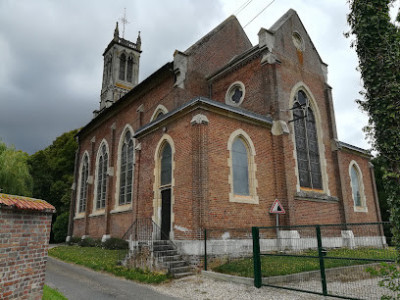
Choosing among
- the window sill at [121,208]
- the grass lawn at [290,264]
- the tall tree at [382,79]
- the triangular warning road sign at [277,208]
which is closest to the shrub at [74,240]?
the window sill at [121,208]

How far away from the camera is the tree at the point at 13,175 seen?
20978 mm

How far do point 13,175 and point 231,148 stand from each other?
708 inches

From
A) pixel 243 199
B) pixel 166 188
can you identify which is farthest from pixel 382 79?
pixel 166 188

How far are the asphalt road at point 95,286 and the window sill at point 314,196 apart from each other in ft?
25.6

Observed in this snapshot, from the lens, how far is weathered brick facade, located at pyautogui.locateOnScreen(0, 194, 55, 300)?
14.9 feet

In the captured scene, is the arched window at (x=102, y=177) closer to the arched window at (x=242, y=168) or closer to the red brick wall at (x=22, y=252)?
the arched window at (x=242, y=168)

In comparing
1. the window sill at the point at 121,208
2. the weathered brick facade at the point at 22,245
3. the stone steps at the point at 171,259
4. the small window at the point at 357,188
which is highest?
the small window at the point at 357,188

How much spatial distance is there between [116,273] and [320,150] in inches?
457

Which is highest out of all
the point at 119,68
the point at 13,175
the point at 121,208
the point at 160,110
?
the point at 119,68

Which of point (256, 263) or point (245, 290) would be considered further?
point (256, 263)

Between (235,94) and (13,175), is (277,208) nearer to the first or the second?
(235,94)

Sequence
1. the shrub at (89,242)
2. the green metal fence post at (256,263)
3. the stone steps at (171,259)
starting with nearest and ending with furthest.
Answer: the green metal fence post at (256,263) < the stone steps at (171,259) < the shrub at (89,242)

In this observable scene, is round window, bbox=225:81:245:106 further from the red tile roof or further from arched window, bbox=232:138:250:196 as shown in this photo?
the red tile roof

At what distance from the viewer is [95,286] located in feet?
27.4
